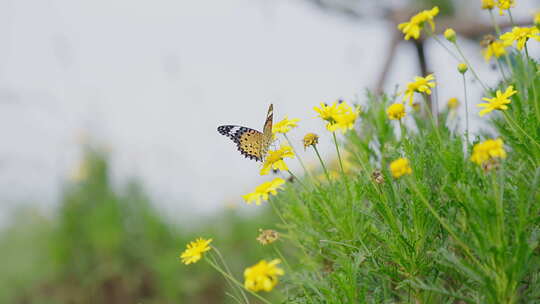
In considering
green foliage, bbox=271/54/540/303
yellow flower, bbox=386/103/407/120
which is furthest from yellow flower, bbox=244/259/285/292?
yellow flower, bbox=386/103/407/120

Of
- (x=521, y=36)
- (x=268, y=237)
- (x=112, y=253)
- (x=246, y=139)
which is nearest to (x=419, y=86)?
(x=521, y=36)

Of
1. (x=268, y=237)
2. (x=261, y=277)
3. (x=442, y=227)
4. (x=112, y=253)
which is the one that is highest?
(x=112, y=253)

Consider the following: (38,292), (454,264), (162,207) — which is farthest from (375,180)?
(38,292)

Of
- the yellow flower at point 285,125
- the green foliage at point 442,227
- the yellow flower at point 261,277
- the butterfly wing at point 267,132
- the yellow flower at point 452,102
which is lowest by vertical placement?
the green foliage at point 442,227

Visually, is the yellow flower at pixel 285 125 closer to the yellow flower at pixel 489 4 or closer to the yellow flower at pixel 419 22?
the yellow flower at pixel 419 22

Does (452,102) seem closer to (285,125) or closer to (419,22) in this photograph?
(419,22)

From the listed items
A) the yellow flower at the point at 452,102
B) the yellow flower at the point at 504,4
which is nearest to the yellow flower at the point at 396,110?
the yellow flower at the point at 504,4
